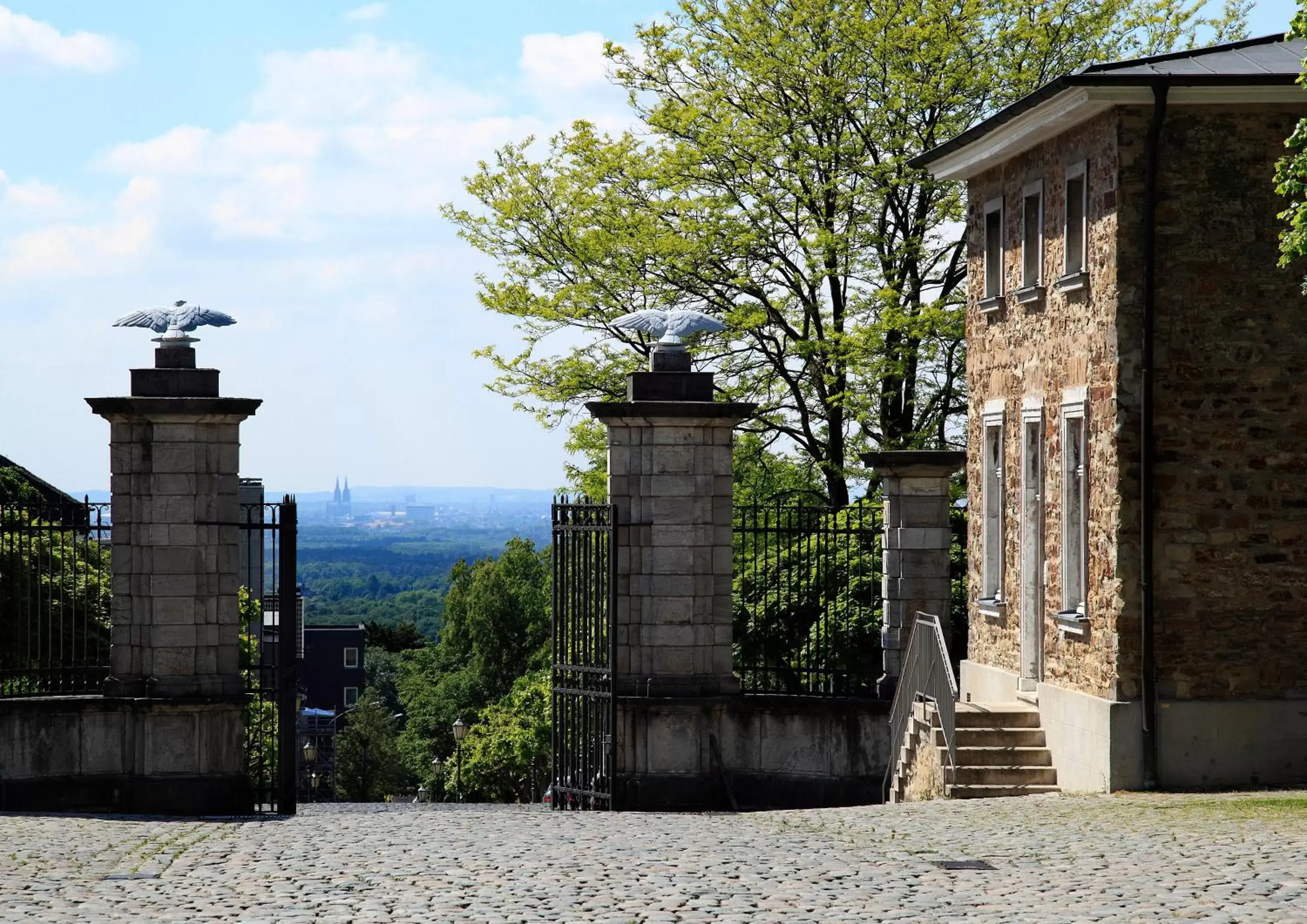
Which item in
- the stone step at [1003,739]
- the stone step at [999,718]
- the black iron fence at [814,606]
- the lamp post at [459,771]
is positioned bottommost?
the lamp post at [459,771]

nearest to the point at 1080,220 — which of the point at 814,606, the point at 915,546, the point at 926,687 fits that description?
the point at 915,546

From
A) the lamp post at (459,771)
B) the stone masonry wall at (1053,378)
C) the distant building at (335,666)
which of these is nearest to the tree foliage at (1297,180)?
the stone masonry wall at (1053,378)

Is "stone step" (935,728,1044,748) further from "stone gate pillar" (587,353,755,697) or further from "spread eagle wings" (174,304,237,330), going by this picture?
"spread eagle wings" (174,304,237,330)

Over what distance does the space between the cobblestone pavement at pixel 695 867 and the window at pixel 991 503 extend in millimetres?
4606

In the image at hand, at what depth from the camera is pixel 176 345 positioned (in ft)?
60.4

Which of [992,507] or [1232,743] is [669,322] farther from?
[1232,743]

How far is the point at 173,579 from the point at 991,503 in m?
8.88

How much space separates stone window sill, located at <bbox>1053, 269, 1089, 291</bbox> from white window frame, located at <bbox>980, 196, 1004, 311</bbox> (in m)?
2.32

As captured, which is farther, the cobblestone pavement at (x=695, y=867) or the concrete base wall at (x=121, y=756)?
the concrete base wall at (x=121, y=756)

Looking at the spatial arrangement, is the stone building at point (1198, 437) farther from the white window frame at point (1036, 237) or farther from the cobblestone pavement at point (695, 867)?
the white window frame at point (1036, 237)

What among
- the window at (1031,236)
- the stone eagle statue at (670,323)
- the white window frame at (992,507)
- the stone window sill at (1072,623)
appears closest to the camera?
the stone window sill at (1072,623)

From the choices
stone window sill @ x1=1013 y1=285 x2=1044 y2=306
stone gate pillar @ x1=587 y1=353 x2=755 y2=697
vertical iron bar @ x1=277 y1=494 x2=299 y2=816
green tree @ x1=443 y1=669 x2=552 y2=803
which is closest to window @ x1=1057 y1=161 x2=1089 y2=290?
stone window sill @ x1=1013 y1=285 x2=1044 y2=306

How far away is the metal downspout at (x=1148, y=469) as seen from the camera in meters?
16.3

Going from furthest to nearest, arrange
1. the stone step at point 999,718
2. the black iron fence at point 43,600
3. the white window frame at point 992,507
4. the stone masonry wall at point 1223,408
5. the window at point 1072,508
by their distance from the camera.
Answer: the white window frame at point 992,507 → the stone step at point 999,718 → the black iron fence at point 43,600 → the window at point 1072,508 → the stone masonry wall at point 1223,408
